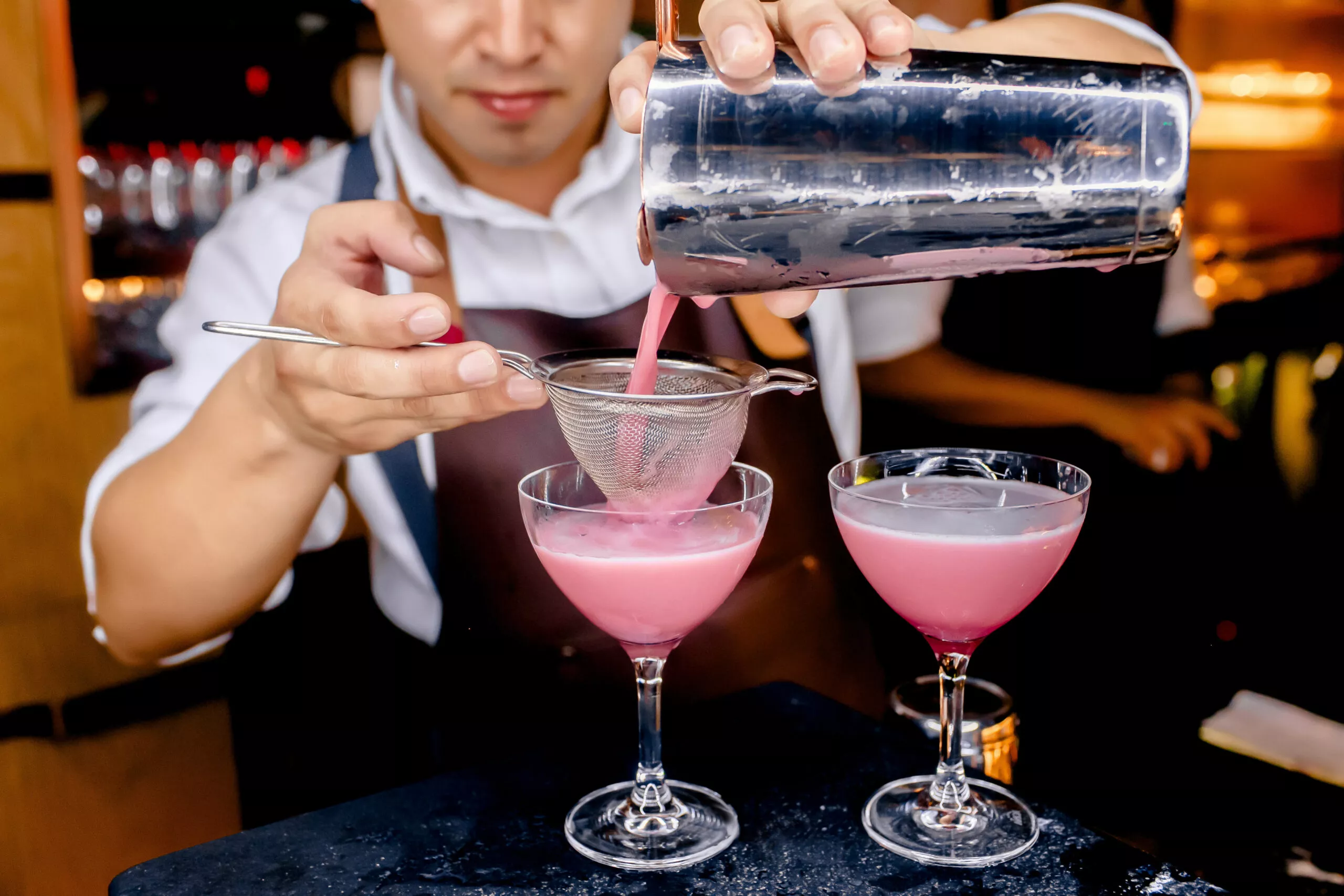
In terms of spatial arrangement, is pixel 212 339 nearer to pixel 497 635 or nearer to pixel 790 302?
pixel 497 635

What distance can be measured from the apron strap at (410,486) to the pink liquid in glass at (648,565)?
2.78 ft

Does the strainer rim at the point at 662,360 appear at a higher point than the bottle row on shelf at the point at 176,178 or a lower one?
lower

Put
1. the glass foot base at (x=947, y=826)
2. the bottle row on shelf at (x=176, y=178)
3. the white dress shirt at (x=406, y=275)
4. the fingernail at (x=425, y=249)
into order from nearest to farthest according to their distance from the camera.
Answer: the glass foot base at (x=947, y=826) → the fingernail at (x=425, y=249) → the white dress shirt at (x=406, y=275) → the bottle row on shelf at (x=176, y=178)

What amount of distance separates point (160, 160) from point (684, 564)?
2168mm

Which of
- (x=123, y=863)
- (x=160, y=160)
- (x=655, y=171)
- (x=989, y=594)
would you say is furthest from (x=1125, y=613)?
(x=160, y=160)

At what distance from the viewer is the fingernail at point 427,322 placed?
3.38 ft

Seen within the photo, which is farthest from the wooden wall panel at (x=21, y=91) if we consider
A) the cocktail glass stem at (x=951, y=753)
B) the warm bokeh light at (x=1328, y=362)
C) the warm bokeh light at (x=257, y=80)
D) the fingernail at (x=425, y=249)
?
the warm bokeh light at (x=1328, y=362)

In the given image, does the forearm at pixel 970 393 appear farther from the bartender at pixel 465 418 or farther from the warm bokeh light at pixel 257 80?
the warm bokeh light at pixel 257 80

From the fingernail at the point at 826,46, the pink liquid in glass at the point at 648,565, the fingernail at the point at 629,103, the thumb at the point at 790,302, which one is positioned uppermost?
the fingernail at the point at 826,46

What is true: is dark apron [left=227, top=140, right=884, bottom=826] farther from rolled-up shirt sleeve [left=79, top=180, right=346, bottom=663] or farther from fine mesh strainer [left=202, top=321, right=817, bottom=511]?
fine mesh strainer [left=202, top=321, right=817, bottom=511]

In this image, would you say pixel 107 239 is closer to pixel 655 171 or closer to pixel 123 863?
pixel 123 863

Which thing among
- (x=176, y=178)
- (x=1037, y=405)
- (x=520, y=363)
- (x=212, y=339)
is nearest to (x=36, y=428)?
(x=176, y=178)

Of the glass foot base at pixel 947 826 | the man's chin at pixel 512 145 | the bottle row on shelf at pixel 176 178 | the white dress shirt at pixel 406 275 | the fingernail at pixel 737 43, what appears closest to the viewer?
the fingernail at pixel 737 43

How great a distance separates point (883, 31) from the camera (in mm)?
887
